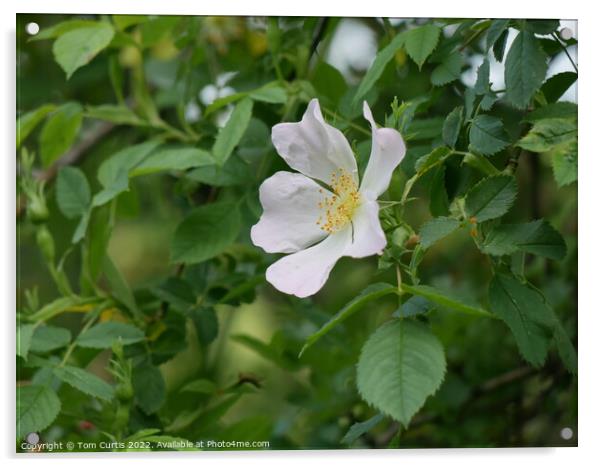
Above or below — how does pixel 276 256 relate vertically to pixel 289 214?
below

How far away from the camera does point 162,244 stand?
1875 millimetres

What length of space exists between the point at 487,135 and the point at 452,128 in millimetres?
40

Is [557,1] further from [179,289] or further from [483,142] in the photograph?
[179,289]

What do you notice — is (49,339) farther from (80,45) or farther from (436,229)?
(436,229)

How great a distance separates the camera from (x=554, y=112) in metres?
0.94

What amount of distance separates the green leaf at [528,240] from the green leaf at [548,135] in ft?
0.24

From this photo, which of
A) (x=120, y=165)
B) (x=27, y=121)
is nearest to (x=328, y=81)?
(x=120, y=165)

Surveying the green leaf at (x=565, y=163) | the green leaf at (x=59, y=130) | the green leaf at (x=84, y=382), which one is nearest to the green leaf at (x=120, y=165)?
the green leaf at (x=59, y=130)

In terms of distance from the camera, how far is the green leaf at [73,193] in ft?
4.03

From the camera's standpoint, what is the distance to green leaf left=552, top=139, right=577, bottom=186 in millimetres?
855

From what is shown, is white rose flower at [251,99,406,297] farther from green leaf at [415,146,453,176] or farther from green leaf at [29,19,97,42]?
green leaf at [29,19,97,42]

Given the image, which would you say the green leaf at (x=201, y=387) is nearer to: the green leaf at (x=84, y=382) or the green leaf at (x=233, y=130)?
the green leaf at (x=84, y=382)

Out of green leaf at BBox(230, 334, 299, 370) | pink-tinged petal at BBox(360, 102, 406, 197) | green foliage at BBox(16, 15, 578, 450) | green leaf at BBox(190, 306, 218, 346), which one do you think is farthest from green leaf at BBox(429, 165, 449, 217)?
green leaf at BBox(230, 334, 299, 370)
